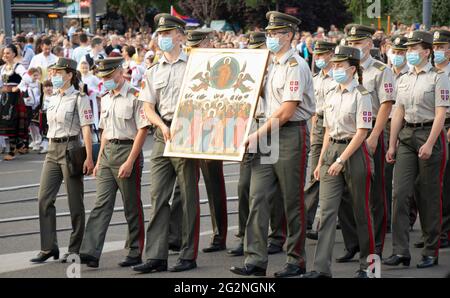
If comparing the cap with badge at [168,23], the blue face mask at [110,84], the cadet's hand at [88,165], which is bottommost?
the cadet's hand at [88,165]

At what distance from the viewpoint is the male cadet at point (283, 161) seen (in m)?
9.19

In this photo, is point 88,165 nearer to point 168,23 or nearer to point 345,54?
point 168,23

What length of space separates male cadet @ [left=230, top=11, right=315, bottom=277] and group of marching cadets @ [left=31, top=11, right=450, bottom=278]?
0.04 feet

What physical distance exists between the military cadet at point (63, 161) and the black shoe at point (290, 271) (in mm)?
2094

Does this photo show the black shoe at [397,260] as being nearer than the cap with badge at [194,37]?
Yes

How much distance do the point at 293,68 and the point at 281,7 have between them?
61.8m

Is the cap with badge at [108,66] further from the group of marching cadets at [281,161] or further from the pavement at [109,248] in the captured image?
the pavement at [109,248]

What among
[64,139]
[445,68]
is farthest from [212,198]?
[445,68]

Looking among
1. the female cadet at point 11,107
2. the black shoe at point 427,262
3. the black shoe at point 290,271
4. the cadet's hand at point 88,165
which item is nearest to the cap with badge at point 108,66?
the cadet's hand at point 88,165

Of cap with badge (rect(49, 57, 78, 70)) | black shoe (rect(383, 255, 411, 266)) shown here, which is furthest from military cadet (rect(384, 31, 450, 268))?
cap with badge (rect(49, 57, 78, 70))

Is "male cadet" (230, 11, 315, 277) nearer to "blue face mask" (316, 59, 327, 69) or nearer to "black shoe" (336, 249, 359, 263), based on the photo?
"black shoe" (336, 249, 359, 263)

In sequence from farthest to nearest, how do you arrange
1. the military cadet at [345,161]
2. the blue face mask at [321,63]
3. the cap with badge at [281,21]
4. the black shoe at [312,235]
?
1. the blue face mask at [321,63]
2. the black shoe at [312,235]
3. the cap with badge at [281,21]
4. the military cadet at [345,161]
